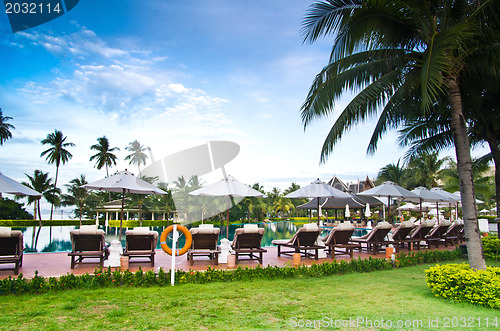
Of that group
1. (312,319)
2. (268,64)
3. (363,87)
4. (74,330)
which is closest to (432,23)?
(363,87)

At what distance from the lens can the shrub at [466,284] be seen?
4.37 meters

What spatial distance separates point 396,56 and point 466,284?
4044 mm

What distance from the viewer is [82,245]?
654 centimetres

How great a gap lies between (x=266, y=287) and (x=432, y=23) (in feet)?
16.6

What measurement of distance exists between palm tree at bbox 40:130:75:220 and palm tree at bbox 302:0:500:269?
3722 centimetres

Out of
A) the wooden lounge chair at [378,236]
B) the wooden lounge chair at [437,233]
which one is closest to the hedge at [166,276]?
the wooden lounge chair at [378,236]

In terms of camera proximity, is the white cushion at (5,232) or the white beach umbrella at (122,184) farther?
the white beach umbrella at (122,184)

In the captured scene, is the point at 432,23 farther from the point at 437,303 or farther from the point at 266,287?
the point at 266,287

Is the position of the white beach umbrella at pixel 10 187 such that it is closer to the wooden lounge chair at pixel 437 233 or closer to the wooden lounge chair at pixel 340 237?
the wooden lounge chair at pixel 340 237

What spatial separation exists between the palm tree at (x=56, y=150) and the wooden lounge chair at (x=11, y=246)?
34.4 m

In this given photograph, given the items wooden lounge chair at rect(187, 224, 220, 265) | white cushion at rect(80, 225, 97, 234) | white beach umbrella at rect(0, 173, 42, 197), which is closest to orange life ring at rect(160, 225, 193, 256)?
wooden lounge chair at rect(187, 224, 220, 265)

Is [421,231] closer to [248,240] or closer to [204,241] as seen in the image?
[248,240]

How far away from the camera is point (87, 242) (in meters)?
6.54

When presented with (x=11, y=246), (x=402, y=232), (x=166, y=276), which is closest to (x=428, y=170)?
(x=402, y=232)
